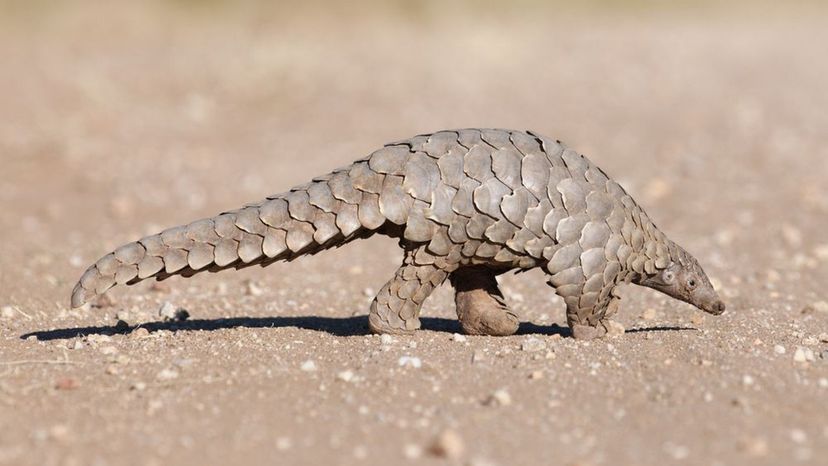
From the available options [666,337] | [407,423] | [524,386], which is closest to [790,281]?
[666,337]

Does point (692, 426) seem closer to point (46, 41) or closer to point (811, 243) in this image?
point (811, 243)

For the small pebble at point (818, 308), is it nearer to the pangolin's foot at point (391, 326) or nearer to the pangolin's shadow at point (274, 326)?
the pangolin's shadow at point (274, 326)

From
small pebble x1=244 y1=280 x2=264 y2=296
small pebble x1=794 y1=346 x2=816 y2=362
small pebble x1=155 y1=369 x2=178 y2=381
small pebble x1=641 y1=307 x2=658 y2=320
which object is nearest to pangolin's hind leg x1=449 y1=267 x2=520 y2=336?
small pebble x1=641 y1=307 x2=658 y2=320

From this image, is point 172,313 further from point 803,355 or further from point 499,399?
point 803,355

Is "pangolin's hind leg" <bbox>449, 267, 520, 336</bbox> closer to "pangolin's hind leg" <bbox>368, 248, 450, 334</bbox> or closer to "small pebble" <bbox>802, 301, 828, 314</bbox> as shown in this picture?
"pangolin's hind leg" <bbox>368, 248, 450, 334</bbox>

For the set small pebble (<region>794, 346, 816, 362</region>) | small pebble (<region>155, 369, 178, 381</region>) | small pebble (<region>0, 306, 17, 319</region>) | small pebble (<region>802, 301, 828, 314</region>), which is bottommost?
small pebble (<region>155, 369, 178, 381</region>)

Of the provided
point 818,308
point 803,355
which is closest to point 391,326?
point 803,355
